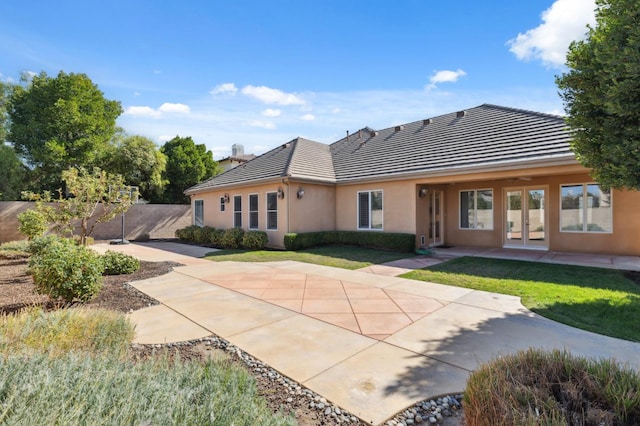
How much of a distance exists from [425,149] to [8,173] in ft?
74.9

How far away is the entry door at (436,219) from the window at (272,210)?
22.6 ft

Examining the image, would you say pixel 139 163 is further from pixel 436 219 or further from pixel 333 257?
pixel 436 219

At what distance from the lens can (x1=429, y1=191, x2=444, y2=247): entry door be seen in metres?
13.2

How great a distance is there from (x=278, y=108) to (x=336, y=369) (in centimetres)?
1610

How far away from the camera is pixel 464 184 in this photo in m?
13.4

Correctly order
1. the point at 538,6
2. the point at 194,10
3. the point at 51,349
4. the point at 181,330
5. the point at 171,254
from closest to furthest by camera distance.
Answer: the point at 51,349, the point at 181,330, the point at 538,6, the point at 194,10, the point at 171,254

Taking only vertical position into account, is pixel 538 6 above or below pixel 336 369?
above

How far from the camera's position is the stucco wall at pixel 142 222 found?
16094 mm

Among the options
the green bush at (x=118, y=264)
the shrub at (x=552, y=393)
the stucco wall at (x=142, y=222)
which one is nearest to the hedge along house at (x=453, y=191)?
the stucco wall at (x=142, y=222)

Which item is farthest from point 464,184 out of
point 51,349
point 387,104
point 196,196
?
point 196,196

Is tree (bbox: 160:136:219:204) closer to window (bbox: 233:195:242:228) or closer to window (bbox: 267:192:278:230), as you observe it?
window (bbox: 233:195:242:228)

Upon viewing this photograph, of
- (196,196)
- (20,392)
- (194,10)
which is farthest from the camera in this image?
(196,196)

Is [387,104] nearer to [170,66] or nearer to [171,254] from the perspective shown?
[170,66]

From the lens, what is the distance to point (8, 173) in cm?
1744
